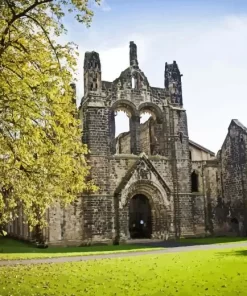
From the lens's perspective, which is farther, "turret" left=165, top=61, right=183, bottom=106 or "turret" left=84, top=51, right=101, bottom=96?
"turret" left=165, top=61, right=183, bottom=106

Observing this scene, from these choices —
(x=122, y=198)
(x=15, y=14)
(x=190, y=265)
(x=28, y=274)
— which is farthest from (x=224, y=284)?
(x=122, y=198)

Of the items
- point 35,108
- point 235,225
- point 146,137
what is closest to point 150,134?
point 146,137

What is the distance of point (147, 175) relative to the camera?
30.9 meters

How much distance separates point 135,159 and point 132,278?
61.8ft

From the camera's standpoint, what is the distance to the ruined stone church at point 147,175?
94.6 ft

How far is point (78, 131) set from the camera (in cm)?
1595

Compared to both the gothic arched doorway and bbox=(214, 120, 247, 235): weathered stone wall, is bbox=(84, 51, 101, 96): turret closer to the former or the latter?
the gothic arched doorway

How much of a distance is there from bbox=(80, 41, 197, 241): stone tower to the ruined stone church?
0.07m

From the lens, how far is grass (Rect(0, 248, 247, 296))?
1094 centimetres

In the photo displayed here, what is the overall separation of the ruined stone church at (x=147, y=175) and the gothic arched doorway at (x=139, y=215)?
0.09 metres

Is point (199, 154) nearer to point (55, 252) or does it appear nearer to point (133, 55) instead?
point (133, 55)

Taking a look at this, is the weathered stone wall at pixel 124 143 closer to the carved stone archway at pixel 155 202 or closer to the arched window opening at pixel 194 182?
the arched window opening at pixel 194 182

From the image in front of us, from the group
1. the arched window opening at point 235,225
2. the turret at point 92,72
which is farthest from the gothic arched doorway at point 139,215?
the turret at point 92,72

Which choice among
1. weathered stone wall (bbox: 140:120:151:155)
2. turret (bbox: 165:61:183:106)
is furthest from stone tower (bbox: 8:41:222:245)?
weathered stone wall (bbox: 140:120:151:155)
